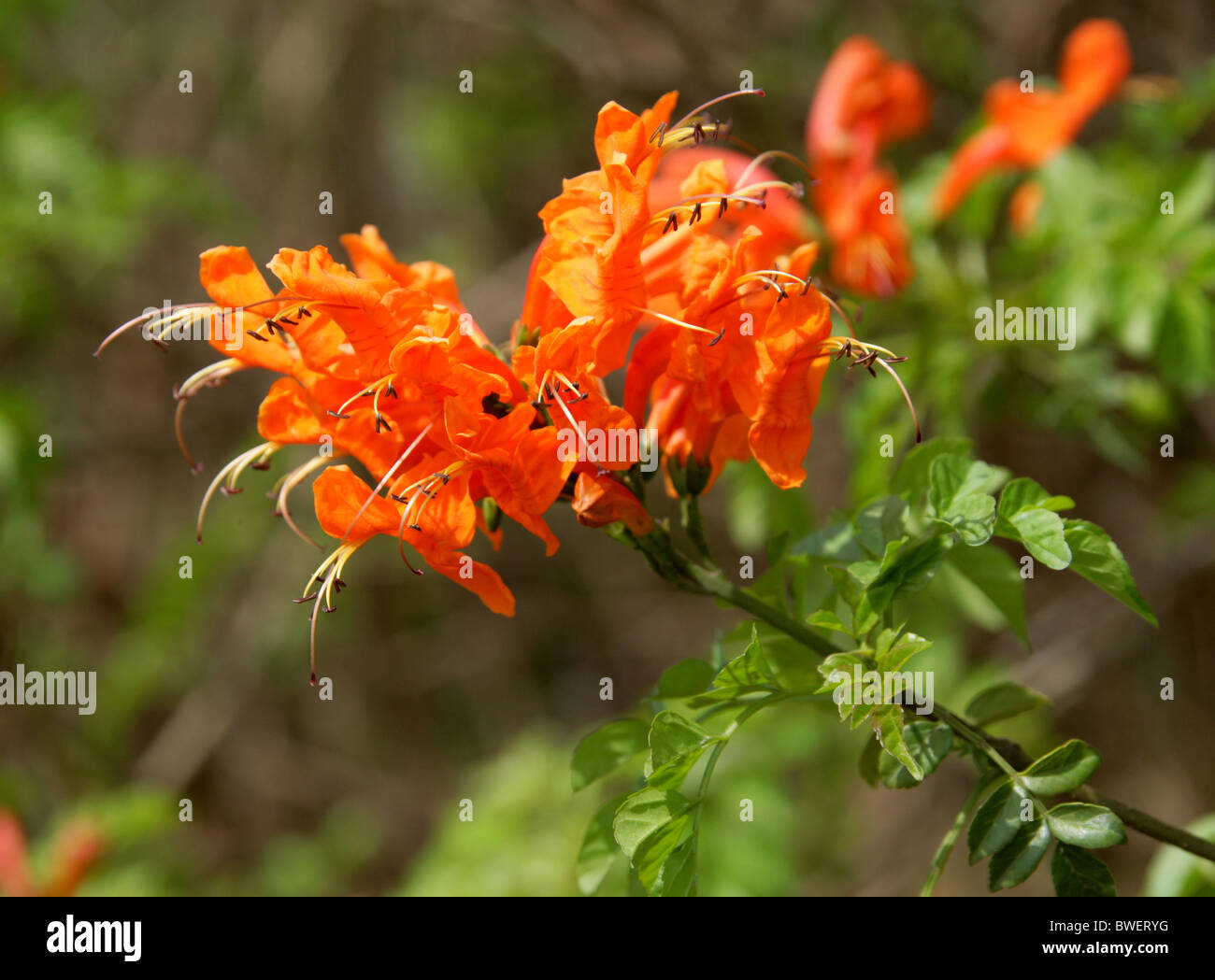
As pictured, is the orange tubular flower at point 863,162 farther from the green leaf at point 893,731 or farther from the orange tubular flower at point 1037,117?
the green leaf at point 893,731

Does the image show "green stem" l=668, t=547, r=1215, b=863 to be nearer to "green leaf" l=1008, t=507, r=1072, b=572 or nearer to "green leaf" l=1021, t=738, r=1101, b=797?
"green leaf" l=1021, t=738, r=1101, b=797

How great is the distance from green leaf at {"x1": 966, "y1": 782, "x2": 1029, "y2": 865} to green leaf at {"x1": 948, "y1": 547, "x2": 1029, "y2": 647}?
37 cm

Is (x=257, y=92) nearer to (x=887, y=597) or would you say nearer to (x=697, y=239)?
(x=697, y=239)

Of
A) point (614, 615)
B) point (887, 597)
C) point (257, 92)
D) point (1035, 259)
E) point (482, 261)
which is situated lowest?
point (614, 615)

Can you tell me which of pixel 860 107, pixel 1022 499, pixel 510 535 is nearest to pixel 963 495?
pixel 1022 499

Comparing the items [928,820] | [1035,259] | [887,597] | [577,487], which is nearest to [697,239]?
[577,487]

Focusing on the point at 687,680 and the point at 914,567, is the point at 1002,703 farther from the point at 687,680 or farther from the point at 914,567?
the point at 687,680

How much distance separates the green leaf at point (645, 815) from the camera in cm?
147

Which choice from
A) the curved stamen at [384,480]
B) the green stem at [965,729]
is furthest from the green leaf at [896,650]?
the curved stamen at [384,480]

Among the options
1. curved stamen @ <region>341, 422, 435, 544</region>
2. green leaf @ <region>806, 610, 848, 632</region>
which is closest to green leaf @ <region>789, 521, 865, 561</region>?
green leaf @ <region>806, 610, 848, 632</region>

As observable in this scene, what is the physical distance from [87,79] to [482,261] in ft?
9.46

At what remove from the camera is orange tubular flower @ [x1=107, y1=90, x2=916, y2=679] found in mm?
1532

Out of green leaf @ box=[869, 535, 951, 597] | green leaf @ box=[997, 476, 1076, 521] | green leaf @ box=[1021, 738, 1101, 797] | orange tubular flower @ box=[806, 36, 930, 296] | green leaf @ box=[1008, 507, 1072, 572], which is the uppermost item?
orange tubular flower @ box=[806, 36, 930, 296]

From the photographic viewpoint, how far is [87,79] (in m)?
6.81
